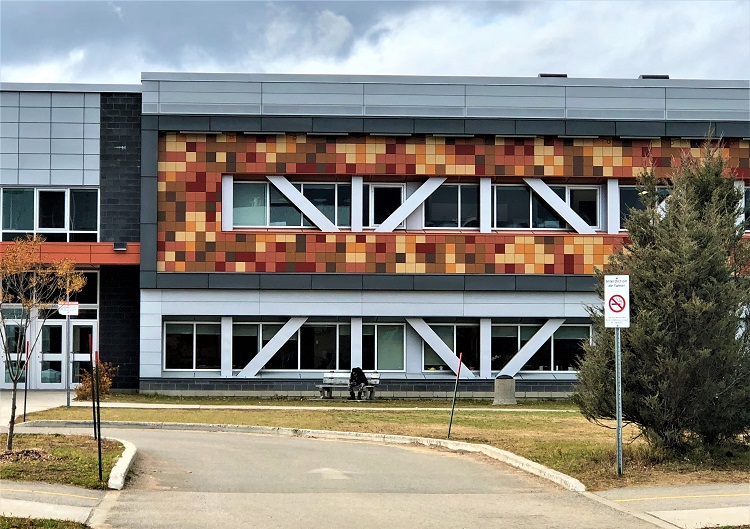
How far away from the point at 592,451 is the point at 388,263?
17.0m

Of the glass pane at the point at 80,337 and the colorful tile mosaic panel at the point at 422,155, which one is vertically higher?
the colorful tile mosaic panel at the point at 422,155

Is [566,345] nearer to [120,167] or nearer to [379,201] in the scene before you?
[379,201]

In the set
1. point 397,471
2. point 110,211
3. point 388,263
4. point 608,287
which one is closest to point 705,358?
point 608,287

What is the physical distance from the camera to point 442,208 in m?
34.8

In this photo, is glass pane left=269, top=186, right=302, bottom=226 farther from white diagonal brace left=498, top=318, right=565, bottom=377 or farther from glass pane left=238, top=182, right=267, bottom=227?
white diagonal brace left=498, top=318, right=565, bottom=377

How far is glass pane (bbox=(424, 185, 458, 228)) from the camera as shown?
34.8m

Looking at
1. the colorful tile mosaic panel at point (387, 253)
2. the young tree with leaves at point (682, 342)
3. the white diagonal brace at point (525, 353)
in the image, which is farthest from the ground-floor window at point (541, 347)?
the young tree with leaves at point (682, 342)

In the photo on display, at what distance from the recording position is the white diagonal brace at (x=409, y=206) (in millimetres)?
34125

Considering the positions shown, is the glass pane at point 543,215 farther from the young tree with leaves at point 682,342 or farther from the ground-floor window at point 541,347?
the young tree with leaves at point 682,342

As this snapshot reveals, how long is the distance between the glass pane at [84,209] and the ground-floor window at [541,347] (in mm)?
14265

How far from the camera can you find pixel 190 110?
3369 centimetres

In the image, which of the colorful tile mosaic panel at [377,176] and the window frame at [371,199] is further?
the window frame at [371,199]

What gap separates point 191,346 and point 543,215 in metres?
12.8

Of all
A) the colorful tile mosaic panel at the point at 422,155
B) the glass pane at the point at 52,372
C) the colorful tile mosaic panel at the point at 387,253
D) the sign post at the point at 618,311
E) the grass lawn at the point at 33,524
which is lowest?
the grass lawn at the point at 33,524
